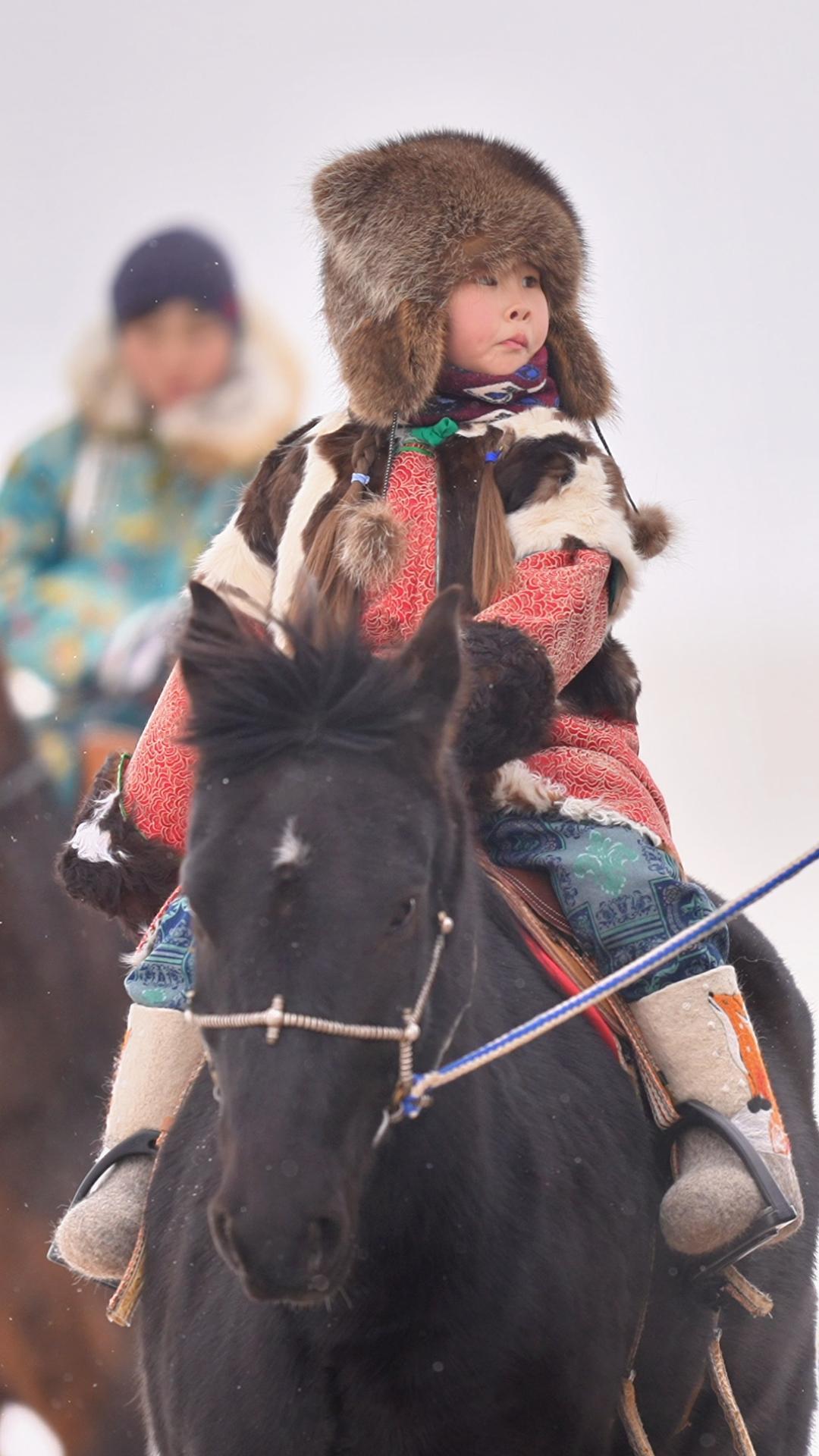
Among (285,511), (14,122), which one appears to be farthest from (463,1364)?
(14,122)

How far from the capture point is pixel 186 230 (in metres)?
9.16

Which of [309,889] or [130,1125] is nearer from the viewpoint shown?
[309,889]

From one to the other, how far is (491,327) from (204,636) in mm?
1479

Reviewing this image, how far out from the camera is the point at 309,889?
6.49ft

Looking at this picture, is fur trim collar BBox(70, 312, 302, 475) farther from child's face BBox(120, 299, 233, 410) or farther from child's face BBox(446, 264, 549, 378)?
child's face BBox(446, 264, 549, 378)

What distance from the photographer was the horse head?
6.19ft

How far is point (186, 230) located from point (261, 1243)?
8097mm

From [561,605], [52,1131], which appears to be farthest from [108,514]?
[561,605]

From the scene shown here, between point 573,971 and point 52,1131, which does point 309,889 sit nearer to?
point 573,971

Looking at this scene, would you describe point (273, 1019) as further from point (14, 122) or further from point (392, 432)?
point (14, 122)

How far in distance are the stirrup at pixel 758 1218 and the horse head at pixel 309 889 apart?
810 millimetres

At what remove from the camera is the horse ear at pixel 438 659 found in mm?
2227

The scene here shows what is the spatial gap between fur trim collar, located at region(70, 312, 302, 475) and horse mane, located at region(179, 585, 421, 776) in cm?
550

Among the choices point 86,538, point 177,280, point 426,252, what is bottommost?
point 86,538
